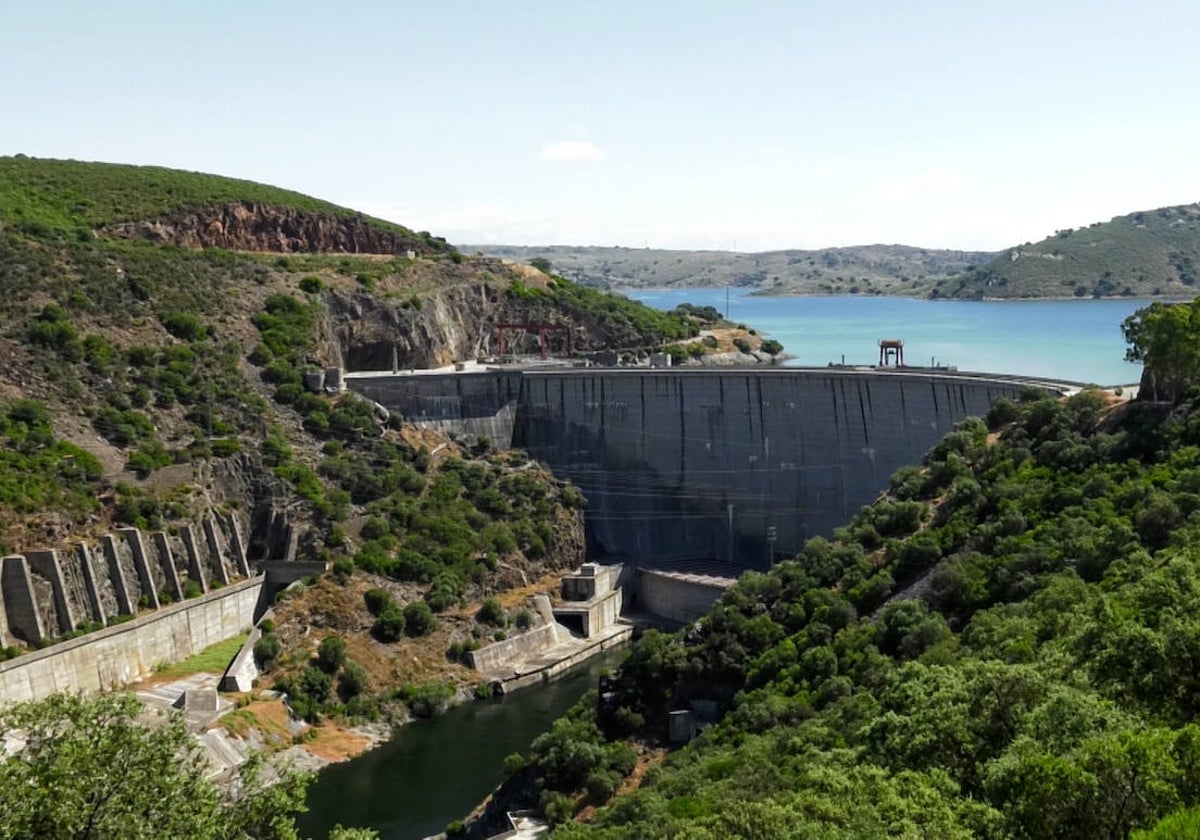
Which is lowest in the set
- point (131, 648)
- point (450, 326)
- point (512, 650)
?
point (512, 650)

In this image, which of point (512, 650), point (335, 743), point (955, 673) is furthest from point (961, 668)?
point (512, 650)

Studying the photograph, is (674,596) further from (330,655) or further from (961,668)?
(961,668)

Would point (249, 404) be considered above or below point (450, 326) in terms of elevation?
below

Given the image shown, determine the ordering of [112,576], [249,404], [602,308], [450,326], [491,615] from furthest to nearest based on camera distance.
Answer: [602,308]
[450,326]
[249,404]
[491,615]
[112,576]

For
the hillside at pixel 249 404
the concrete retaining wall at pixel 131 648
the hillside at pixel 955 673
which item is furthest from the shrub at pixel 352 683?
the hillside at pixel 955 673

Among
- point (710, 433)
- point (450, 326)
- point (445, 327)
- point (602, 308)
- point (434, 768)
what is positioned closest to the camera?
point (434, 768)

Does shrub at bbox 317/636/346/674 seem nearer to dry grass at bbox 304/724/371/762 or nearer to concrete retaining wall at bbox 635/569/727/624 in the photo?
dry grass at bbox 304/724/371/762

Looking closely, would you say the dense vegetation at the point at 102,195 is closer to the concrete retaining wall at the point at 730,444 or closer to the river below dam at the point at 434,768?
the concrete retaining wall at the point at 730,444
